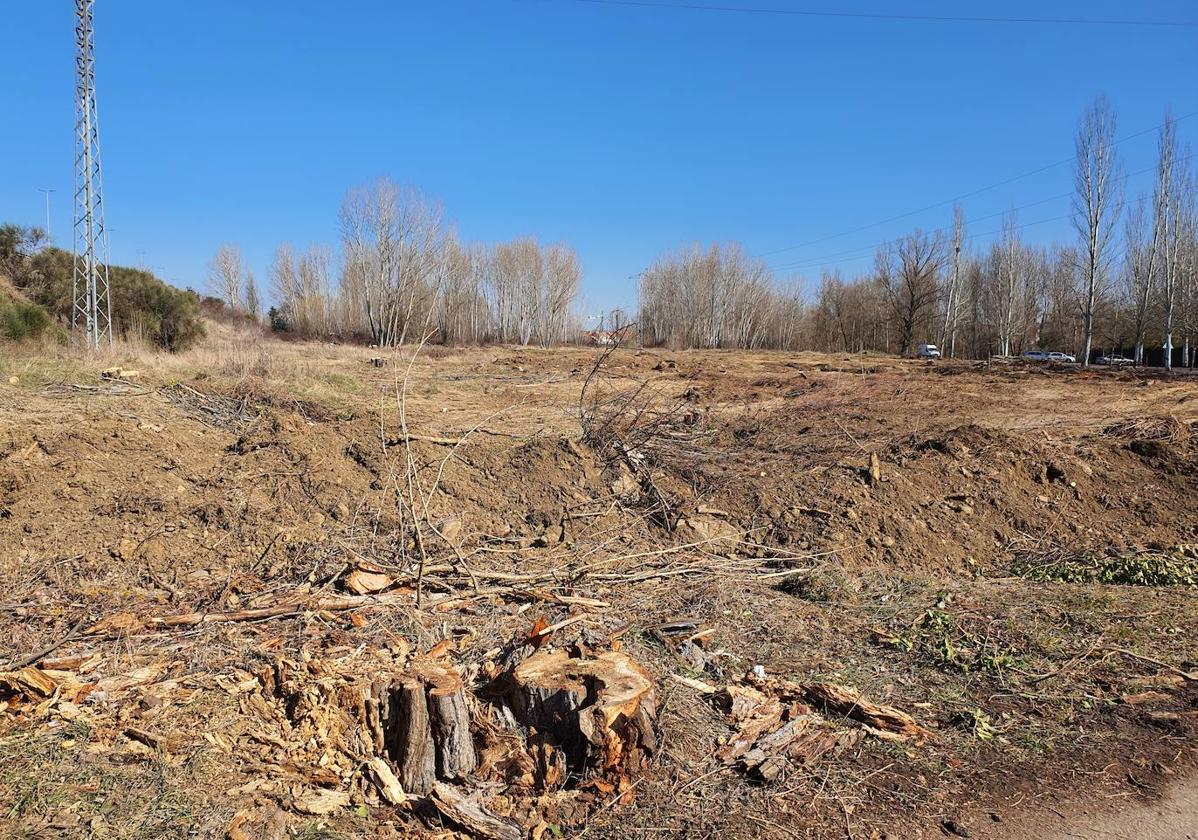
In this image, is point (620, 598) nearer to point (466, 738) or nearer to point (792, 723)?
point (792, 723)

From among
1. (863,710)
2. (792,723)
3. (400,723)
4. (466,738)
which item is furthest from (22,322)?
(863,710)

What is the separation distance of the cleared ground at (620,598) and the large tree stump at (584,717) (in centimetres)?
12

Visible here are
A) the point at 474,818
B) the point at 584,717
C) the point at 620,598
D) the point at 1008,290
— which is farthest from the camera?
the point at 1008,290

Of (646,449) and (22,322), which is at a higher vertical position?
(22,322)

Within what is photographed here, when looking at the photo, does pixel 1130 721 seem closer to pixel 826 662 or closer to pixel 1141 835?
pixel 1141 835

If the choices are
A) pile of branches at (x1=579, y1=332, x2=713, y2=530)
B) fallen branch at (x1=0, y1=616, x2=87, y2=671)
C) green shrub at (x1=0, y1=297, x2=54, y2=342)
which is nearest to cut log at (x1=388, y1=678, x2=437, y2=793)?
fallen branch at (x1=0, y1=616, x2=87, y2=671)

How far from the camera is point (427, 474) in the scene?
22.3 feet

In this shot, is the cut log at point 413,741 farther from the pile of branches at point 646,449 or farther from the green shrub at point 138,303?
the green shrub at point 138,303

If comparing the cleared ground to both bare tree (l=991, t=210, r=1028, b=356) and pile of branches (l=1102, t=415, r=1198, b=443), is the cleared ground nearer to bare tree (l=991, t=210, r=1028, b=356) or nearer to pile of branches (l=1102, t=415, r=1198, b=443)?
pile of branches (l=1102, t=415, r=1198, b=443)

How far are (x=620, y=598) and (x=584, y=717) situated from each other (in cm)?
197

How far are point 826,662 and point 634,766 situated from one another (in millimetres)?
1680

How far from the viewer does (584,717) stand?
315 cm

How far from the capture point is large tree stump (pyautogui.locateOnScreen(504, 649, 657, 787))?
3156 millimetres

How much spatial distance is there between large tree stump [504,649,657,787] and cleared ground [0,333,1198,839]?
12 cm
